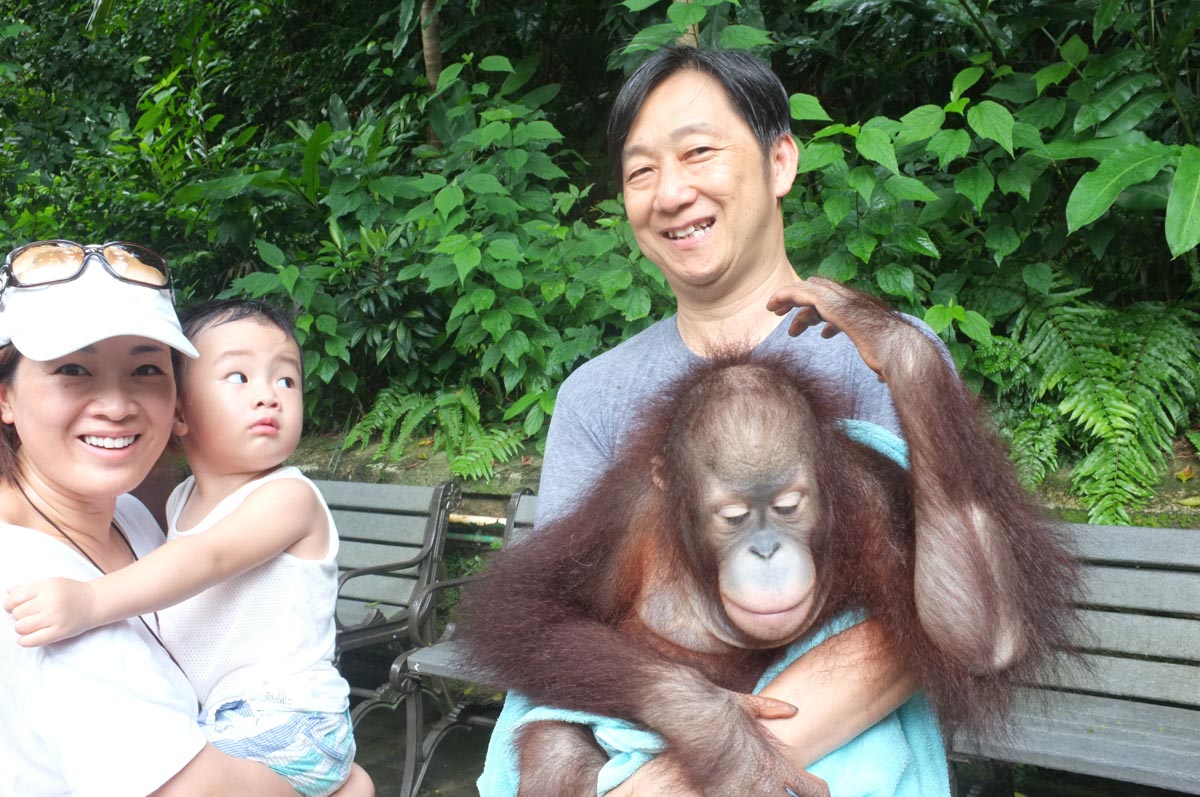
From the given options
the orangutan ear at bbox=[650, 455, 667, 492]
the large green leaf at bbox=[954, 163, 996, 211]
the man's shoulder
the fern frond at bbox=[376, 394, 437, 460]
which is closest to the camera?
the orangutan ear at bbox=[650, 455, 667, 492]

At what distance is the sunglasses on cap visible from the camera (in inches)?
58.6

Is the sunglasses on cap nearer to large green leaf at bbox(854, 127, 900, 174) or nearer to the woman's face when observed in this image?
the woman's face

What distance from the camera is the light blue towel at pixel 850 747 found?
1371 millimetres

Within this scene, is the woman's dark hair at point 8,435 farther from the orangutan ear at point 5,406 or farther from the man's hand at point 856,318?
the man's hand at point 856,318

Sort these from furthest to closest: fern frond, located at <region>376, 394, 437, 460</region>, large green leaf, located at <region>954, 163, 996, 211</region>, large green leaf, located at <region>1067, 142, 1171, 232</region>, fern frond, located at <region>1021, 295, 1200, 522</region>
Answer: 1. fern frond, located at <region>376, 394, 437, 460</region>
2. large green leaf, located at <region>954, 163, 996, 211</region>
3. fern frond, located at <region>1021, 295, 1200, 522</region>
4. large green leaf, located at <region>1067, 142, 1171, 232</region>

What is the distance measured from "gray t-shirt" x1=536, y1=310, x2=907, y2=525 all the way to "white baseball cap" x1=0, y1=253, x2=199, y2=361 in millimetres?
631

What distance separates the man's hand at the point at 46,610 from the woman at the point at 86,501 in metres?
0.04

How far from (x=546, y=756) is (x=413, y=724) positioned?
2.03m

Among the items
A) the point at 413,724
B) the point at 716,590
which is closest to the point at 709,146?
the point at 716,590

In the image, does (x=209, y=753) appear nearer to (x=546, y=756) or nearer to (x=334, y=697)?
(x=334, y=697)

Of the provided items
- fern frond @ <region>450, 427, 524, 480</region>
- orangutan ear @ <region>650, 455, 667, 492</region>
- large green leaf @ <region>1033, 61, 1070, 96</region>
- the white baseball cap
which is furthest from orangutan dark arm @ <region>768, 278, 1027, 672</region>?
fern frond @ <region>450, 427, 524, 480</region>

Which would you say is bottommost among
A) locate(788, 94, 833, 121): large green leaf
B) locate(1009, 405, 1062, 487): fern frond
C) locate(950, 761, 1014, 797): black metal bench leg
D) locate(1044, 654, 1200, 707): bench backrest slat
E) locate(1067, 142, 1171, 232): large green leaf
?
locate(950, 761, 1014, 797): black metal bench leg

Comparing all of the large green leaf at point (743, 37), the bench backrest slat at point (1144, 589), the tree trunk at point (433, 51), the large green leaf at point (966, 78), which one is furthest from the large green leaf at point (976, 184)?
the tree trunk at point (433, 51)

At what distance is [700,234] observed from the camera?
175 centimetres
